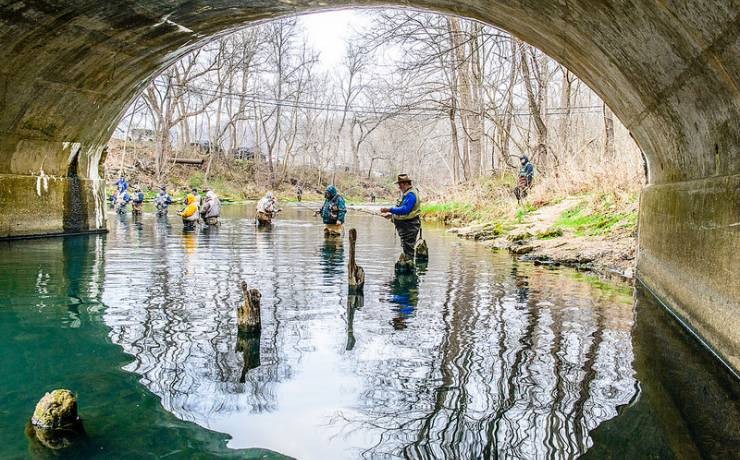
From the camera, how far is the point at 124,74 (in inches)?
630

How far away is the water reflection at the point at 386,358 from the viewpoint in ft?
16.2

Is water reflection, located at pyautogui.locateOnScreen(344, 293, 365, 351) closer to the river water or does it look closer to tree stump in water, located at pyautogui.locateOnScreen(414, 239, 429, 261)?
the river water

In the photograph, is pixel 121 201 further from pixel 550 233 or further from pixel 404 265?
pixel 404 265

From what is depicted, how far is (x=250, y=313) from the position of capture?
7.51 meters

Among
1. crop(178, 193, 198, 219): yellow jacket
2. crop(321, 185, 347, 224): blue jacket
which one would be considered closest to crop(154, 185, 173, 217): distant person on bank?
crop(178, 193, 198, 219): yellow jacket

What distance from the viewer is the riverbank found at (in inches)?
561

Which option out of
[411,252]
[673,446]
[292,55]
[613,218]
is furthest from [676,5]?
[292,55]

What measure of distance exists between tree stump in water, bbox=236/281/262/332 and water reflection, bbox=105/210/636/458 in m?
0.18

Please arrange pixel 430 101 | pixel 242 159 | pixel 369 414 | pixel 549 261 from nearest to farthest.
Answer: pixel 369 414 < pixel 549 261 < pixel 430 101 < pixel 242 159

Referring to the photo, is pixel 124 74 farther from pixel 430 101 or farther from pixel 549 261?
pixel 430 101

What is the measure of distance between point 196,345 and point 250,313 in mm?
745

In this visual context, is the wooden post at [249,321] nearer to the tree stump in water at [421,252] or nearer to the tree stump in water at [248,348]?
the tree stump in water at [248,348]

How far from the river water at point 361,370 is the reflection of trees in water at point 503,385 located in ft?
0.07

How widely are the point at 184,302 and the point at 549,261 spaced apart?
29.5 ft
